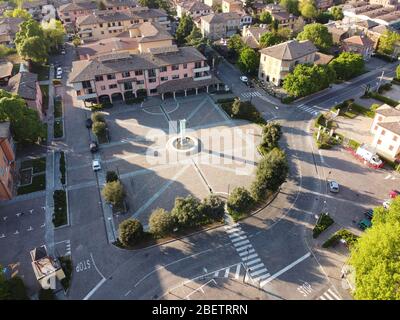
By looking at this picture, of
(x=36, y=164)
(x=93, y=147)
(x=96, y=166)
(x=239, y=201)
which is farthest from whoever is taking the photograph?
(x=93, y=147)

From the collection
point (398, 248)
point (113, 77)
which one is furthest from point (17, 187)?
point (398, 248)

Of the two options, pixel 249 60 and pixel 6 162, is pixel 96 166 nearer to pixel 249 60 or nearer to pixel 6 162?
pixel 6 162

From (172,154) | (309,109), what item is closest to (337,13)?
(309,109)

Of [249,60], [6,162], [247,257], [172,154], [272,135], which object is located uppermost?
[249,60]

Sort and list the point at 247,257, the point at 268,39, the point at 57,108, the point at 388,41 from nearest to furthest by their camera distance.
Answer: the point at 247,257
the point at 57,108
the point at 268,39
the point at 388,41

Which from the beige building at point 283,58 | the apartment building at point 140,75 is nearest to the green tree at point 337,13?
the beige building at point 283,58

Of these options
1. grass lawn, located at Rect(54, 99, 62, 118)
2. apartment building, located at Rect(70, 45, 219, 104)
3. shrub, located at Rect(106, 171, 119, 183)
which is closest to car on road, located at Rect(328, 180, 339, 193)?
shrub, located at Rect(106, 171, 119, 183)
